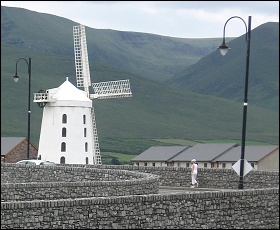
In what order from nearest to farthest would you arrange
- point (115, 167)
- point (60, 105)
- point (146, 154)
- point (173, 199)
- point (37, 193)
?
point (173, 199), point (37, 193), point (115, 167), point (60, 105), point (146, 154)

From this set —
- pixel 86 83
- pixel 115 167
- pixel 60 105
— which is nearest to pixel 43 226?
pixel 115 167

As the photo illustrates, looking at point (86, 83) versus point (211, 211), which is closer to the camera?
point (211, 211)

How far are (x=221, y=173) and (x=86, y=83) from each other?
47050 mm

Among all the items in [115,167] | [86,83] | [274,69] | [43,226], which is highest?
[86,83]

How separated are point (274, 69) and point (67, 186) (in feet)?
56.7

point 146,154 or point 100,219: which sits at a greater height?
point 146,154

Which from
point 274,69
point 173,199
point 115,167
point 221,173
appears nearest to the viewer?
point 274,69

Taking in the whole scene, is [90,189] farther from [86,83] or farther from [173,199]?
[86,83]

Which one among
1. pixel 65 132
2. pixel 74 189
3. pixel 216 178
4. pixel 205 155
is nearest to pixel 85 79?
pixel 65 132

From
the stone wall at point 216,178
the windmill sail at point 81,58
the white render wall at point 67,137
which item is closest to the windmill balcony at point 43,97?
the white render wall at point 67,137

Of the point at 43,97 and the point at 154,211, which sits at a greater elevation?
the point at 43,97

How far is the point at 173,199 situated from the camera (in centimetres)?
2503

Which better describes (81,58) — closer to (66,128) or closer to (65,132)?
(66,128)

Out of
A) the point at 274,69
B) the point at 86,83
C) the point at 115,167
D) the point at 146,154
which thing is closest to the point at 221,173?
the point at 115,167
